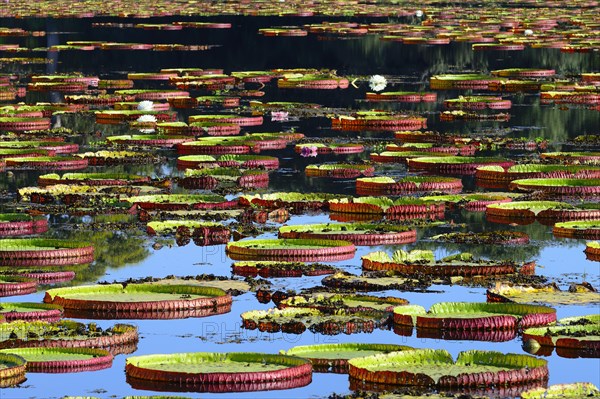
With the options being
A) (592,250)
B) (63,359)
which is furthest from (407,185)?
(63,359)

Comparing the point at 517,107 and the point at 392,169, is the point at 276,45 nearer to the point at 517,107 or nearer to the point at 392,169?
the point at 517,107

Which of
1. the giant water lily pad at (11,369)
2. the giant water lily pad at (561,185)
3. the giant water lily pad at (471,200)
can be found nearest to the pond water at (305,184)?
the giant water lily pad at (11,369)

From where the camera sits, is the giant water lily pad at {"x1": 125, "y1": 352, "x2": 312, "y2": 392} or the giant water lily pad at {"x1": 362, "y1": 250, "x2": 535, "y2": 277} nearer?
the giant water lily pad at {"x1": 125, "y1": 352, "x2": 312, "y2": 392}

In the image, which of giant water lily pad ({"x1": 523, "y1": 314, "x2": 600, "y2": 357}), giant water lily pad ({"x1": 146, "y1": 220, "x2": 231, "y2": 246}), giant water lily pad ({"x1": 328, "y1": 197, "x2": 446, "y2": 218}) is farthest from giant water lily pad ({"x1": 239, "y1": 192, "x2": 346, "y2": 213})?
giant water lily pad ({"x1": 523, "y1": 314, "x2": 600, "y2": 357})

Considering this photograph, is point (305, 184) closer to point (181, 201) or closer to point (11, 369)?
point (181, 201)

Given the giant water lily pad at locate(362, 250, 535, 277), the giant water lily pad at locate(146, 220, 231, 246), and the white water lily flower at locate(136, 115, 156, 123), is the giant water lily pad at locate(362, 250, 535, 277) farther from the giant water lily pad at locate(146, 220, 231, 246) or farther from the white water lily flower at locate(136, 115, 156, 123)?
the white water lily flower at locate(136, 115, 156, 123)

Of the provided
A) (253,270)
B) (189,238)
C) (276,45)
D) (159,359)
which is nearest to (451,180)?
(189,238)

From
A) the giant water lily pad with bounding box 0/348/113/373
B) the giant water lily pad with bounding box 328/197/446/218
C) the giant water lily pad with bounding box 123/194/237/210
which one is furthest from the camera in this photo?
the giant water lily pad with bounding box 123/194/237/210
